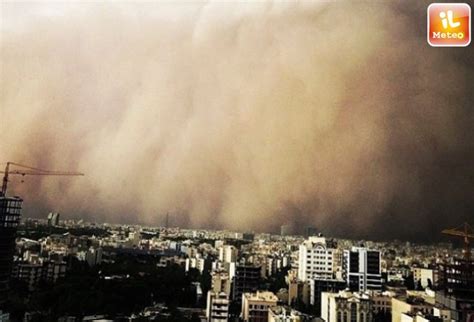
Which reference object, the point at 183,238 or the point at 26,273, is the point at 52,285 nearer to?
the point at 26,273

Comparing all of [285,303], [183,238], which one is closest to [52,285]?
[183,238]

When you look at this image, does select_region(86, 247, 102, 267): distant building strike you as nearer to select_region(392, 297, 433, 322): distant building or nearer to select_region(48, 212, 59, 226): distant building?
select_region(48, 212, 59, 226): distant building

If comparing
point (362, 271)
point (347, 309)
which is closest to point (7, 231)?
point (347, 309)

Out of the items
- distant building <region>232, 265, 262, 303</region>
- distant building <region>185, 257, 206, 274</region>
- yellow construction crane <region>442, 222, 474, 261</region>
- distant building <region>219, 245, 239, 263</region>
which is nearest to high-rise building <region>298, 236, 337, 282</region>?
distant building <region>232, 265, 262, 303</region>

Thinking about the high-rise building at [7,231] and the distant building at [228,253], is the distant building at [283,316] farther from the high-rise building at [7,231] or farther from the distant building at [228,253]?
the high-rise building at [7,231]

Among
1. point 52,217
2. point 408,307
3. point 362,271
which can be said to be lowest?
point 408,307

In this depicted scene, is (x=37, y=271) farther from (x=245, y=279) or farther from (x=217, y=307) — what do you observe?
(x=245, y=279)
